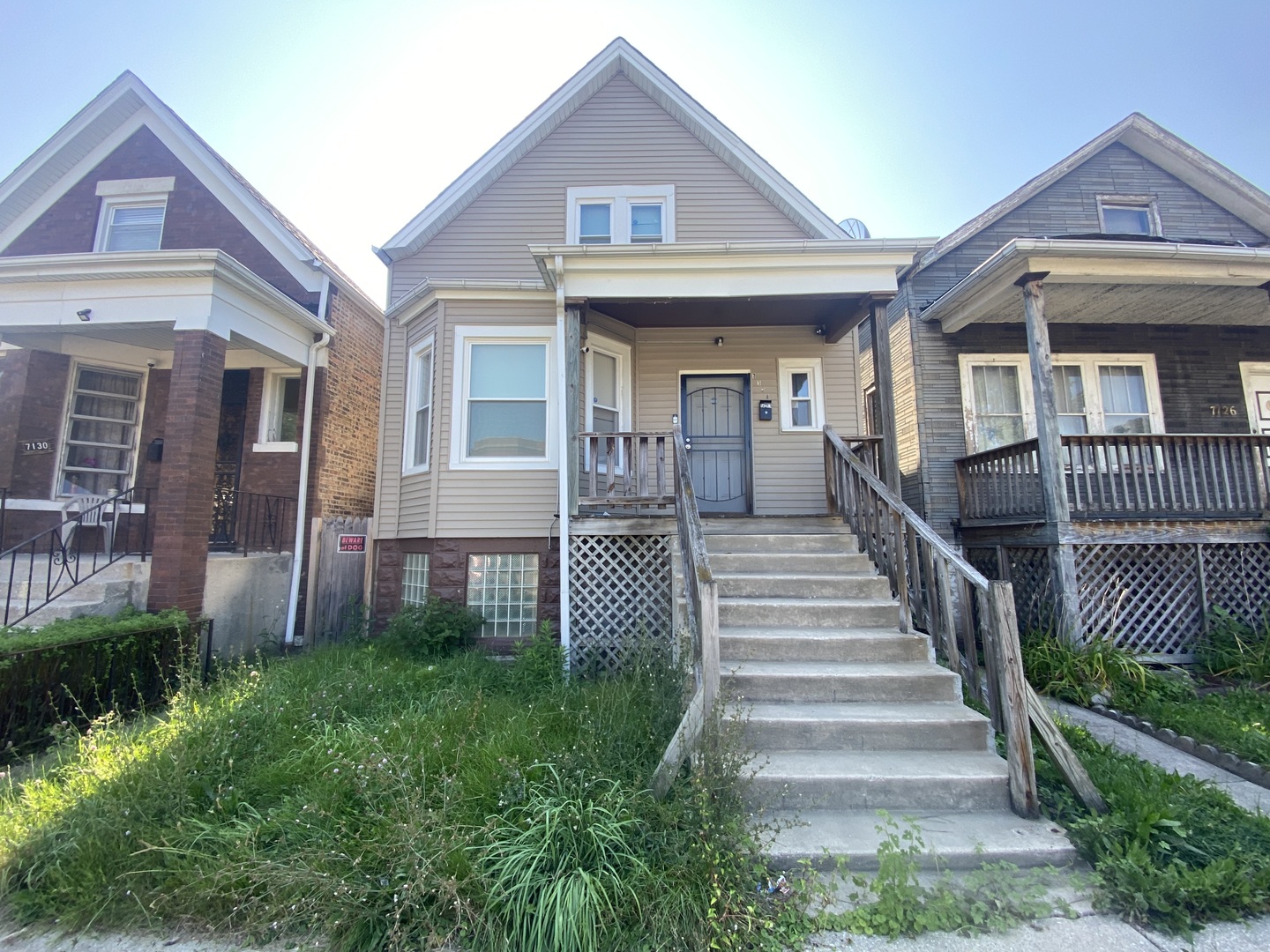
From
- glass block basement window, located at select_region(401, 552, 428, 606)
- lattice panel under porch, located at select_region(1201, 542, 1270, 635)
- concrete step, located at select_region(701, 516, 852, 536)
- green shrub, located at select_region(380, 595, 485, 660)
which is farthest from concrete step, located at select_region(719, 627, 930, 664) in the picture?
lattice panel under porch, located at select_region(1201, 542, 1270, 635)

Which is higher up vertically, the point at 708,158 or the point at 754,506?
the point at 708,158

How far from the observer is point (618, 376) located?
853cm

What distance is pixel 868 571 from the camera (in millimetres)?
5754

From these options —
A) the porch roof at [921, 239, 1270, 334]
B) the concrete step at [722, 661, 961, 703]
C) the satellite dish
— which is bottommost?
the concrete step at [722, 661, 961, 703]

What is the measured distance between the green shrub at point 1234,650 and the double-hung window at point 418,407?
384 inches

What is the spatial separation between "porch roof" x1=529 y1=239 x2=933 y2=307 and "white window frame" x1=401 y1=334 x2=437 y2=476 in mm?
2451

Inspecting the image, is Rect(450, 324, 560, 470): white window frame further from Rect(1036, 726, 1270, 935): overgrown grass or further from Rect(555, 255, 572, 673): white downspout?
Rect(1036, 726, 1270, 935): overgrown grass

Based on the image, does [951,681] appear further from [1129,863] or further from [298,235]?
[298,235]

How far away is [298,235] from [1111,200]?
1333 centimetres

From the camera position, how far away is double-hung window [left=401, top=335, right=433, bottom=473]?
824cm

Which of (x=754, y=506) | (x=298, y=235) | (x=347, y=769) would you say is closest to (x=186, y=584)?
(x=347, y=769)

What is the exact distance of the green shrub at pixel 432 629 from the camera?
6.79 meters

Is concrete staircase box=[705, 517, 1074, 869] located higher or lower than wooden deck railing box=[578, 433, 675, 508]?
lower

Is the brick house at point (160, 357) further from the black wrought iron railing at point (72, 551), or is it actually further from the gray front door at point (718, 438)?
the gray front door at point (718, 438)
